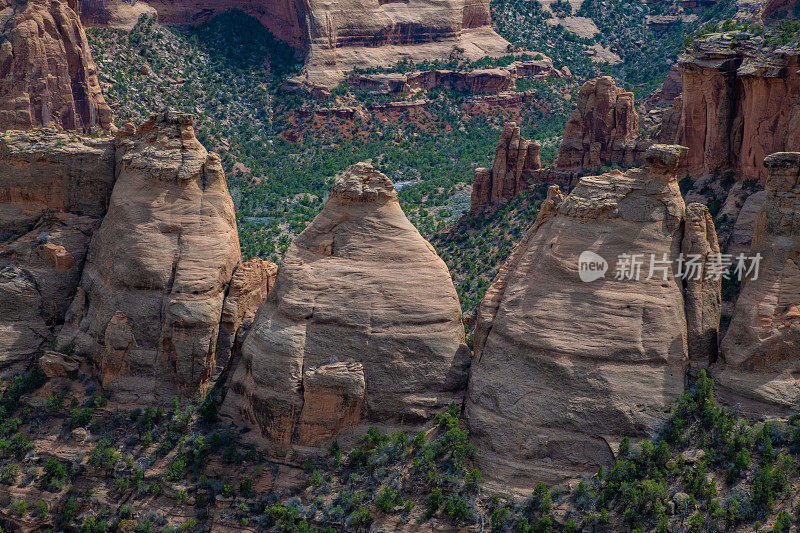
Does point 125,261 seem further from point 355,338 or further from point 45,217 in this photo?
point 355,338

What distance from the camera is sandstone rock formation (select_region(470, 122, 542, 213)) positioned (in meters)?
85.7

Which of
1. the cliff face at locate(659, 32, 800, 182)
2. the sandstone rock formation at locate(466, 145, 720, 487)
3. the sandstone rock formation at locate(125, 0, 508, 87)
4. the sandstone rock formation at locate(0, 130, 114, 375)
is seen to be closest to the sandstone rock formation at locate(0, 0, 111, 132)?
the sandstone rock formation at locate(125, 0, 508, 87)

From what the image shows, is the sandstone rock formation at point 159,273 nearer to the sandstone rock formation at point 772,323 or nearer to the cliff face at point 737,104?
the sandstone rock formation at point 772,323

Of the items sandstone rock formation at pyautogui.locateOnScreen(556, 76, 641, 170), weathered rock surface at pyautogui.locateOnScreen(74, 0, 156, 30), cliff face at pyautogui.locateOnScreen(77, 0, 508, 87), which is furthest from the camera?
cliff face at pyautogui.locateOnScreen(77, 0, 508, 87)

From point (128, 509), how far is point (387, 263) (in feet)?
50.5

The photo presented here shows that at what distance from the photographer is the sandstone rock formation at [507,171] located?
85.7 m

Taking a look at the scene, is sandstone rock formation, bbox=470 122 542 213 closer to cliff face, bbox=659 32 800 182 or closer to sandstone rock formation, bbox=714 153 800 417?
cliff face, bbox=659 32 800 182

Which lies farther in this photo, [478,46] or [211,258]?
[478,46]

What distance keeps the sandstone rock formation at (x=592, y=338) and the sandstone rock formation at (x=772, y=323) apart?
63.7 inches

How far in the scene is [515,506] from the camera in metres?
38.1

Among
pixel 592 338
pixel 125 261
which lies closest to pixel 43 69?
pixel 125 261

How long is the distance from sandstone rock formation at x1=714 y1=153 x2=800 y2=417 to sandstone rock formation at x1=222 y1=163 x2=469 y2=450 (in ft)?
37.8

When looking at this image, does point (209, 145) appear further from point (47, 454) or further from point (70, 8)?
point (47, 454)

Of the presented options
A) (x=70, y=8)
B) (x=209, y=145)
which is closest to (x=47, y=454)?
(x=70, y=8)
